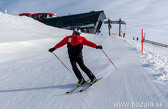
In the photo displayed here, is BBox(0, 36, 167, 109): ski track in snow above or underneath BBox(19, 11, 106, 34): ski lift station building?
underneath

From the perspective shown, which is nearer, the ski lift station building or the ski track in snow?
the ski track in snow

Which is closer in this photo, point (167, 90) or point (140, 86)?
point (167, 90)

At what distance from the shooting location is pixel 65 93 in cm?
331

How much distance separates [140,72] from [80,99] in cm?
247

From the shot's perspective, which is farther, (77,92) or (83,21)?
(83,21)

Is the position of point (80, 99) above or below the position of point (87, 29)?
below

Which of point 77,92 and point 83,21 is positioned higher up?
point 83,21

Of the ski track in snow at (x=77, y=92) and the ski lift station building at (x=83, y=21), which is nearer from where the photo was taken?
the ski track in snow at (x=77, y=92)

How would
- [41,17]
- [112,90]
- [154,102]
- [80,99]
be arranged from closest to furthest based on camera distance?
[154,102]
[80,99]
[112,90]
[41,17]

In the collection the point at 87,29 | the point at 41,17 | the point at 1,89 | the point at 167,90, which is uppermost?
the point at 41,17

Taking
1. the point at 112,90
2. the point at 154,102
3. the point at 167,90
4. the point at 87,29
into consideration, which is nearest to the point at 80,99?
the point at 112,90

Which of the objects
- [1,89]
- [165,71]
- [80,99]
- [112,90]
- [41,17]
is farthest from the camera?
[41,17]

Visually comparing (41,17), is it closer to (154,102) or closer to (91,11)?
(91,11)

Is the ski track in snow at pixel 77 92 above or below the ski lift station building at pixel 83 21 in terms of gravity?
below
